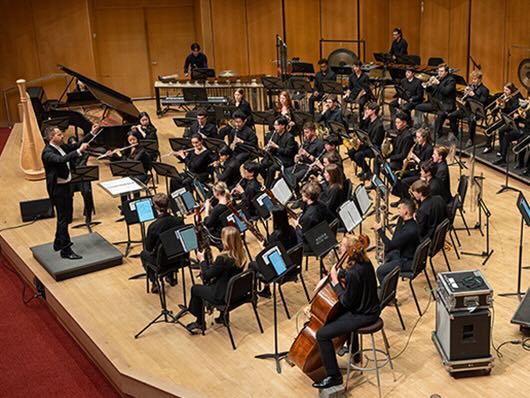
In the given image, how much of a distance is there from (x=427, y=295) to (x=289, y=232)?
1.74 metres

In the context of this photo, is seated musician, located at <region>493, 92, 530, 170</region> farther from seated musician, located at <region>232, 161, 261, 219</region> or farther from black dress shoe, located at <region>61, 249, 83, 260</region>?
black dress shoe, located at <region>61, 249, 83, 260</region>

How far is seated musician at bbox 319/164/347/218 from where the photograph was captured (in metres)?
9.13

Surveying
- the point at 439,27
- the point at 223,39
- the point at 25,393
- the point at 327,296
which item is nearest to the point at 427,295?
the point at 327,296

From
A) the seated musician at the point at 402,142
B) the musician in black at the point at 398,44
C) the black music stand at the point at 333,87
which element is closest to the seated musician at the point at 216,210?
the seated musician at the point at 402,142

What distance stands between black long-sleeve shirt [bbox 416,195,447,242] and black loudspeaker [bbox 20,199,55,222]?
6.17m

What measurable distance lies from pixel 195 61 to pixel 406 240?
12150 mm

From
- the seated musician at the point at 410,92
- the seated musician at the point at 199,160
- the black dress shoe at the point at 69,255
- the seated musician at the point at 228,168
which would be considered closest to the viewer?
the black dress shoe at the point at 69,255

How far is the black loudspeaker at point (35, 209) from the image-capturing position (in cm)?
1152

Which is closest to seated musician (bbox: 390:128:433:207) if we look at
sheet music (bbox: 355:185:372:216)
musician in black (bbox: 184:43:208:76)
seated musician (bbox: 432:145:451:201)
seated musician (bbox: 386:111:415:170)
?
seated musician (bbox: 386:111:415:170)

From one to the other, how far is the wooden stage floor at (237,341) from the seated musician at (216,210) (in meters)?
0.89

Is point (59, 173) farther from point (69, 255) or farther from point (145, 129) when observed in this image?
point (145, 129)

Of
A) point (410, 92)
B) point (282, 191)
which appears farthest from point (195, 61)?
point (282, 191)

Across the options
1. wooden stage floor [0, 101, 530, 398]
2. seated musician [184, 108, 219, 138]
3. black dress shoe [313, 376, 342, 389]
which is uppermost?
seated musician [184, 108, 219, 138]

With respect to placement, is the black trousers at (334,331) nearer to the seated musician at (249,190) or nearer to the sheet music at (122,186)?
the seated musician at (249,190)
